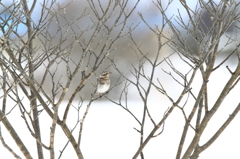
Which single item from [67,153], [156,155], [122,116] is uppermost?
[122,116]

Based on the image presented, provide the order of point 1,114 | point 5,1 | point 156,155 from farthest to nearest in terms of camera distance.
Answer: point 156,155
point 5,1
point 1,114

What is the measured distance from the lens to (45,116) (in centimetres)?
249

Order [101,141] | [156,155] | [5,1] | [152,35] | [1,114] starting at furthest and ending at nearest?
[152,35], [101,141], [156,155], [5,1], [1,114]

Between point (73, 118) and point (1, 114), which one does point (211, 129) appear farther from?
point (1, 114)

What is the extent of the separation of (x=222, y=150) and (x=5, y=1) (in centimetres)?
194

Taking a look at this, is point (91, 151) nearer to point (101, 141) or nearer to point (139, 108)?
point (101, 141)

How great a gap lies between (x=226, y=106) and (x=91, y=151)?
4.30 feet

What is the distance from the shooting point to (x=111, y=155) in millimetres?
2234

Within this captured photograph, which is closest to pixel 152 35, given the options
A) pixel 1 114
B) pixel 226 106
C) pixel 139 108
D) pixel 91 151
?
pixel 139 108

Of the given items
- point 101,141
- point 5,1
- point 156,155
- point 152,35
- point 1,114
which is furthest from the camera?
point 152,35

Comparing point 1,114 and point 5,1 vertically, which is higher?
point 5,1

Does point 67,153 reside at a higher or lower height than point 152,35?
lower

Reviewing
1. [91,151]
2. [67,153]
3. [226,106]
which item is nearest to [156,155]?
[91,151]

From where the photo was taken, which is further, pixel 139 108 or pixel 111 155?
pixel 139 108
